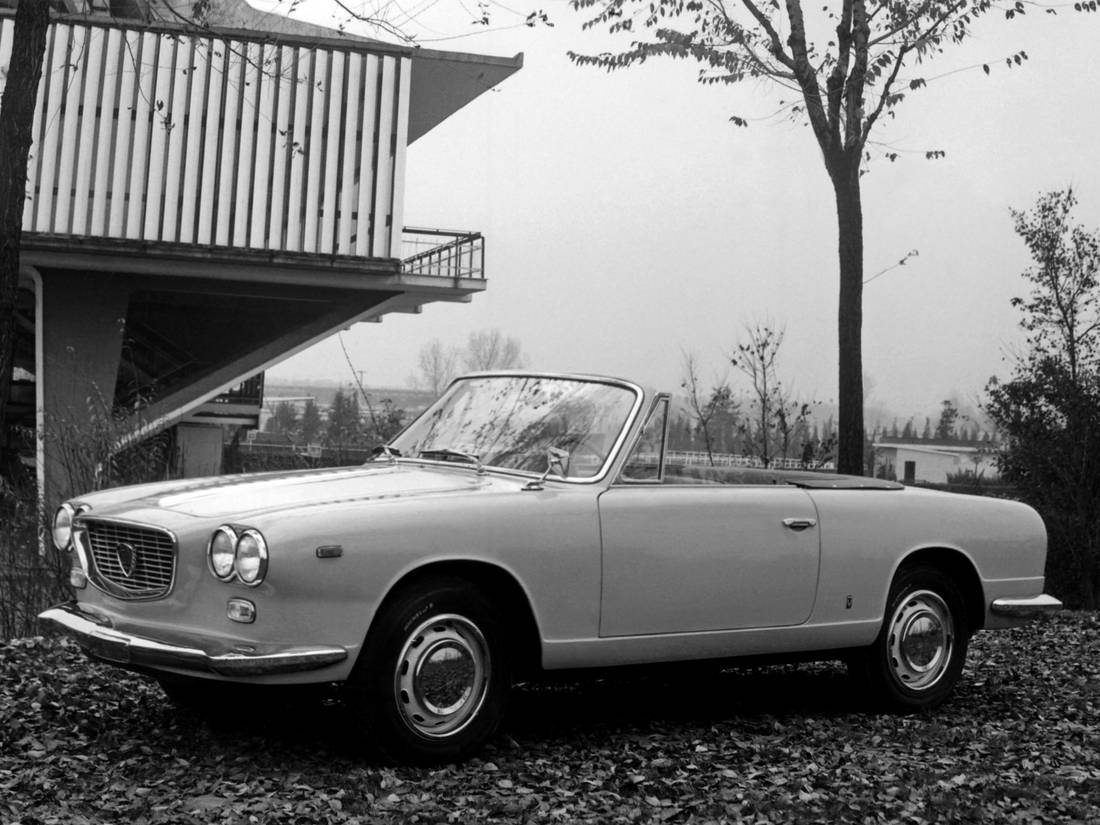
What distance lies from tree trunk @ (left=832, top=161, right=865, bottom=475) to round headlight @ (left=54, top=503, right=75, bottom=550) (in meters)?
9.80

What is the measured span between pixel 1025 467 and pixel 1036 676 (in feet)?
64.2

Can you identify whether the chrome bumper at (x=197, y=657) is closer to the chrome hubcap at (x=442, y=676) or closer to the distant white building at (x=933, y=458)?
the chrome hubcap at (x=442, y=676)

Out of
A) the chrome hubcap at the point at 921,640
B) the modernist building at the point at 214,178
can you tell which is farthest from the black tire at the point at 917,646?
the modernist building at the point at 214,178

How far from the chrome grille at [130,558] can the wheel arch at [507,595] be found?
3.08ft

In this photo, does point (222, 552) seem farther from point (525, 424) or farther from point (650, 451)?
point (650, 451)

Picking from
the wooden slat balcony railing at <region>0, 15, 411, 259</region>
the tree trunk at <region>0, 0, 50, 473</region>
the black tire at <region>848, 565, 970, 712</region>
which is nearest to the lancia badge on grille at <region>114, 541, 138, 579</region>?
the black tire at <region>848, 565, 970, 712</region>

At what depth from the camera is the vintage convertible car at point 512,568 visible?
201 inches

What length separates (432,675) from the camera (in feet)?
17.4

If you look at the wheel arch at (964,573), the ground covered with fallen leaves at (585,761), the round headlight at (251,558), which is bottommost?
the ground covered with fallen leaves at (585,761)

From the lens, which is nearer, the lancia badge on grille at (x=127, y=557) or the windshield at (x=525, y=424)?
the lancia badge on grille at (x=127, y=557)

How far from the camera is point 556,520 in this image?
571 cm

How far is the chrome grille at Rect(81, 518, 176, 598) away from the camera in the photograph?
5.30m

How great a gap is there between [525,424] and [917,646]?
7.86 ft

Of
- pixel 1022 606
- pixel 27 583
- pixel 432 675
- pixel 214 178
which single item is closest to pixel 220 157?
pixel 214 178
